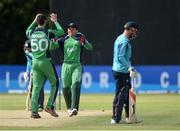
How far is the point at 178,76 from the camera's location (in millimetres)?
31766

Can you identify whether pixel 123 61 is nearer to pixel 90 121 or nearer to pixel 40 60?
pixel 90 121

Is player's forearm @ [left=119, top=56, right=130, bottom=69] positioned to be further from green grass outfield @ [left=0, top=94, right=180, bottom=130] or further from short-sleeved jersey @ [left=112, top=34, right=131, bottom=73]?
green grass outfield @ [left=0, top=94, right=180, bottom=130]

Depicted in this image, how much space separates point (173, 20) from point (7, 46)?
13.1 metres

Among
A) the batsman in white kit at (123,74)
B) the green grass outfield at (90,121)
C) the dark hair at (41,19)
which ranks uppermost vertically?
the dark hair at (41,19)

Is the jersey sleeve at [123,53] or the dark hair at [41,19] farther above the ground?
the dark hair at [41,19]

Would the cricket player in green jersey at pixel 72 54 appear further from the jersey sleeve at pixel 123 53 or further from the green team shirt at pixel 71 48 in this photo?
the jersey sleeve at pixel 123 53

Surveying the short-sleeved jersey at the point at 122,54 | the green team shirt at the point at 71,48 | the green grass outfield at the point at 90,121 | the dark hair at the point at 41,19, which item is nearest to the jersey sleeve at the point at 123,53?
the short-sleeved jersey at the point at 122,54

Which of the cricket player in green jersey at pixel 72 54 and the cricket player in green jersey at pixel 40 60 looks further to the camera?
the cricket player in green jersey at pixel 72 54

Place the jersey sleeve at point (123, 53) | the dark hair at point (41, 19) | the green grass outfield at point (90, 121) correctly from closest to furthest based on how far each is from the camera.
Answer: the green grass outfield at point (90, 121), the jersey sleeve at point (123, 53), the dark hair at point (41, 19)

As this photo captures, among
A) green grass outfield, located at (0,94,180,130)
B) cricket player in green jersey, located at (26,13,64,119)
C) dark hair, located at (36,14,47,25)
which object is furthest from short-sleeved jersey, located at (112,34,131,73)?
dark hair, located at (36,14,47,25)

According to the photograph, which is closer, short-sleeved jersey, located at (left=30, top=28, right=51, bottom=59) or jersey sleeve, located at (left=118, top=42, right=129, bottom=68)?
jersey sleeve, located at (left=118, top=42, right=129, bottom=68)

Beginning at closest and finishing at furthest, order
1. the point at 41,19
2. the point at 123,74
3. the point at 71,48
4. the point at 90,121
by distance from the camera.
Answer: the point at 123,74 < the point at 90,121 < the point at 41,19 < the point at 71,48

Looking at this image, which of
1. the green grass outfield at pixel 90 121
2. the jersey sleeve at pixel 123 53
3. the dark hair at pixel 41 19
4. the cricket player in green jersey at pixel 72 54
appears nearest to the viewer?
the green grass outfield at pixel 90 121

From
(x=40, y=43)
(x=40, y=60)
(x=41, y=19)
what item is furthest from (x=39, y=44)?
(x=41, y=19)
